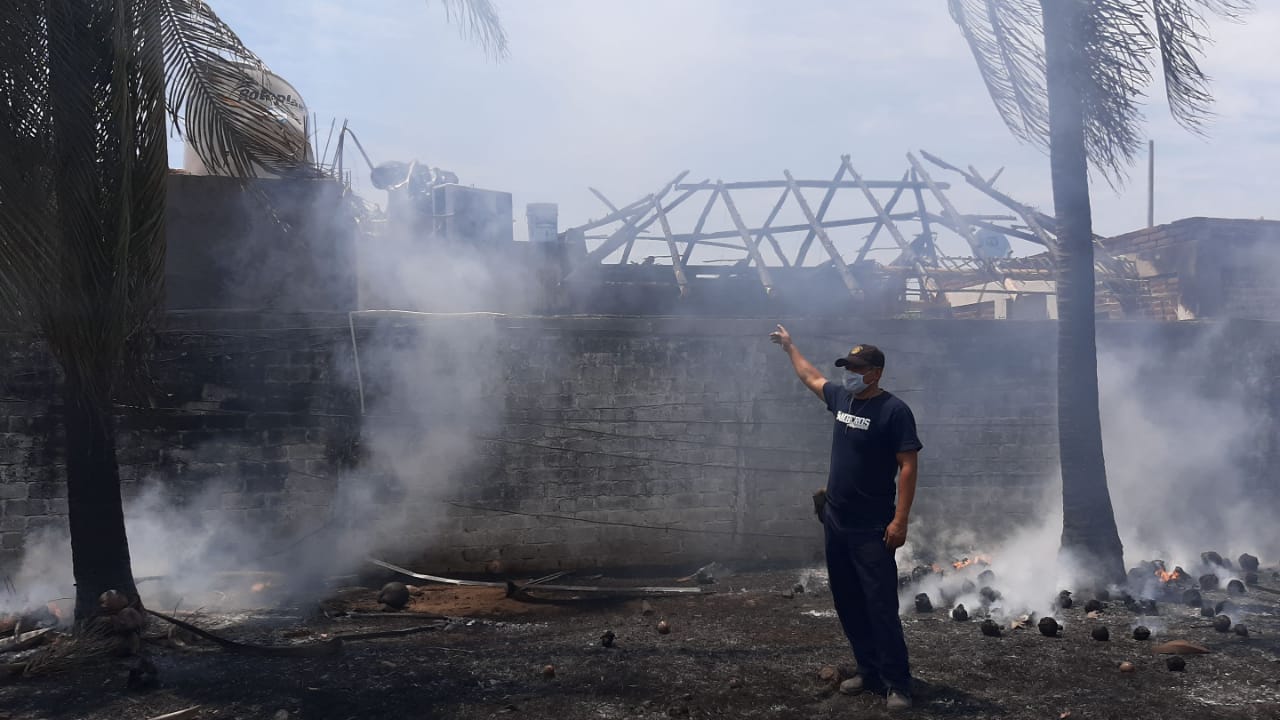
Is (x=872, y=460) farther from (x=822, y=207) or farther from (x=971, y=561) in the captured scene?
(x=822, y=207)

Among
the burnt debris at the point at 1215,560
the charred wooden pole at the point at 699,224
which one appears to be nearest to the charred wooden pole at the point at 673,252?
the charred wooden pole at the point at 699,224

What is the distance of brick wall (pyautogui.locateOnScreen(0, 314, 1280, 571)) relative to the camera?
27.8ft

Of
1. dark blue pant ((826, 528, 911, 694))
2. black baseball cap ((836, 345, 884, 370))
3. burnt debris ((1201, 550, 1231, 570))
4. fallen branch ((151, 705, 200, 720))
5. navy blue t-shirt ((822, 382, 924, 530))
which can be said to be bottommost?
burnt debris ((1201, 550, 1231, 570))

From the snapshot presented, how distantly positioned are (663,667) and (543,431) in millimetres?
4055

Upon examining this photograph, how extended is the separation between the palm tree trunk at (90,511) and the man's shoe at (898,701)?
5409 millimetres

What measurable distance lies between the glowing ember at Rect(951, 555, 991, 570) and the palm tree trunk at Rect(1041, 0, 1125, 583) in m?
1.17

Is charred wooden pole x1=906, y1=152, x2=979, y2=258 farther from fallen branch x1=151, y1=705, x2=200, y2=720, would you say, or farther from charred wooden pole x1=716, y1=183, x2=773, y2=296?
fallen branch x1=151, y1=705, x2=200, y2=720

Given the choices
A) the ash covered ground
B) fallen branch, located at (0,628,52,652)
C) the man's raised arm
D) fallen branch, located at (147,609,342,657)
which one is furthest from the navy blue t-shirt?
fallen branch, located at (0,628,52,652)

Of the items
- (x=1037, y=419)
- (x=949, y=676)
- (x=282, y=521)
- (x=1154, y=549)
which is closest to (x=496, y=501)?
(x=282, y=521)

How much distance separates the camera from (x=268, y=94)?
6516mm

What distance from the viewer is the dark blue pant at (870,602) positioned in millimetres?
4809

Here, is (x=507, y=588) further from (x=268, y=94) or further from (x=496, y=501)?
(x=268, y=94)

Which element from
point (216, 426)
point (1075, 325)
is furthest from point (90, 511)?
point (1075, 325)

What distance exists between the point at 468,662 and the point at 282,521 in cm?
370
